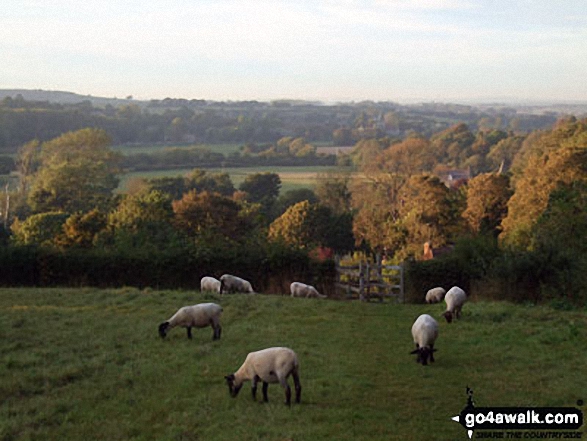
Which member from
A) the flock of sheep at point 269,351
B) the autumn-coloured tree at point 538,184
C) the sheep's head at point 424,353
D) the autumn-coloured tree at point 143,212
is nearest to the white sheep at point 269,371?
the flock of sheep at point 269,351

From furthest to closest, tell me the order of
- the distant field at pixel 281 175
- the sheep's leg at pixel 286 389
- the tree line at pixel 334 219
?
the distant field at pixel 281 175 → the tree line at pixel 334 219 → the sheep's leg at pixel 286 389

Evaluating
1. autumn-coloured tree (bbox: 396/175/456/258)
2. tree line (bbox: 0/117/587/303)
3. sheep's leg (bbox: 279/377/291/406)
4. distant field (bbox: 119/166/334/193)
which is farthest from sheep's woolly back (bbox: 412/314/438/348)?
distant field (bbox: 119/166/334/193)

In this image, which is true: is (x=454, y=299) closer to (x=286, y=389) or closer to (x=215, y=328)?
(x=215, y=328)

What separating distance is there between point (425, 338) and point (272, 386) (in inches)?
168

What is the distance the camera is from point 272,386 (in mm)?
13898

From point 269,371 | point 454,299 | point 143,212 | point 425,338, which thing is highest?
point 269,371

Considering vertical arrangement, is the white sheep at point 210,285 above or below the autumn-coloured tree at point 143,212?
above

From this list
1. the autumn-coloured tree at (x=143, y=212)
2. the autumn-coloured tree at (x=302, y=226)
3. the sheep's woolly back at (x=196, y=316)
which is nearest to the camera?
the sheep's woolly back at (x=196, y=316)

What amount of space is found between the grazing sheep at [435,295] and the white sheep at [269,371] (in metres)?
17.5

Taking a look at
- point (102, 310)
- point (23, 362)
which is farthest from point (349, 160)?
point (23, 362)

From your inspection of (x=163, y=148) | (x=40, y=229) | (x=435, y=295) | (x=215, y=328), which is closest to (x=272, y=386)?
(x=215, y=328)

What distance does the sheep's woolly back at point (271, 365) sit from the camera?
Answer: 40.4 ft

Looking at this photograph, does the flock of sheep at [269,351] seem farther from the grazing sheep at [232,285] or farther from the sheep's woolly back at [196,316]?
the grazing sheep at [232,285]

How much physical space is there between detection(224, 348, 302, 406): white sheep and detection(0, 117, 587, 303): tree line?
1856 centimetres
